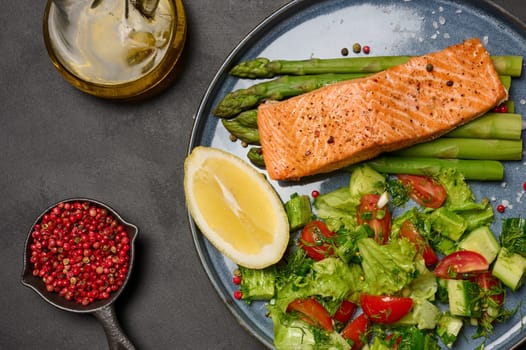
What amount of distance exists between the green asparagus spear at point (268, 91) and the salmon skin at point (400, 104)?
212 mm

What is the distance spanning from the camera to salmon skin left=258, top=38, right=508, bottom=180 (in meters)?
4.23

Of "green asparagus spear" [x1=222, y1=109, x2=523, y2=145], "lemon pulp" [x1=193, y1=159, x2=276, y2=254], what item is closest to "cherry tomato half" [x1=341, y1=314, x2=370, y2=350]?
"lemon pulp" [x1=193, y1=159, x2=276, y2=254]

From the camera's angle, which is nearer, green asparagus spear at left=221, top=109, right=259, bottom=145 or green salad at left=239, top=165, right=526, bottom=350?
green salad at left=239, top=165, right=526, bottom=350

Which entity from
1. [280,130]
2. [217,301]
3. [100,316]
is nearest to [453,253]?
[280,130]

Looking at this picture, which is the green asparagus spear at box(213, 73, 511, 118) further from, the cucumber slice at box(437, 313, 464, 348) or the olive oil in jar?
the cucumber slice at box(437, 313, 464, 348)

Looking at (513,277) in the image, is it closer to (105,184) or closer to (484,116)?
(484,116)

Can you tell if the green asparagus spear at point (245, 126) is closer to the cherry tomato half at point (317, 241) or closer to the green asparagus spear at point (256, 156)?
the green asparagus spear at point (256, 156)

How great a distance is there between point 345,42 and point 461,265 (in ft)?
6.10

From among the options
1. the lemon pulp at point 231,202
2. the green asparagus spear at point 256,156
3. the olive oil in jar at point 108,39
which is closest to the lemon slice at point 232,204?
the lemon pulp at point 231,202

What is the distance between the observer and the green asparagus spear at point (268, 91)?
4.50 meters

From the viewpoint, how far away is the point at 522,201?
442cm

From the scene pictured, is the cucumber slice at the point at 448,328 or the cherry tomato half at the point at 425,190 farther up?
the cherry tomato half at the point at 425,190

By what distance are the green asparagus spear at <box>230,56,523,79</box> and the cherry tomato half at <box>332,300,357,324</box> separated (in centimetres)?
171

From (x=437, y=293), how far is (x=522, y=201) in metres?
0.92
